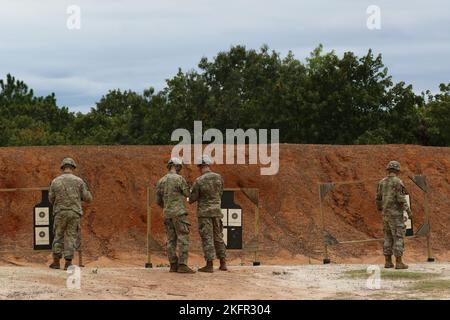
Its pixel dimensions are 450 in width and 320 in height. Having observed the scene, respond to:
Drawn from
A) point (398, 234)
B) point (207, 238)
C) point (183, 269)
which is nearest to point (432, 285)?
point (398, 234)

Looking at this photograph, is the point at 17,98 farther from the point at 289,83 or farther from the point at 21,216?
the point at 21,216

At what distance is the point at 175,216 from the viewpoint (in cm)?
1634

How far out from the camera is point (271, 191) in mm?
28547

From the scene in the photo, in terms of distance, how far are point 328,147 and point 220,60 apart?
24.3 meters

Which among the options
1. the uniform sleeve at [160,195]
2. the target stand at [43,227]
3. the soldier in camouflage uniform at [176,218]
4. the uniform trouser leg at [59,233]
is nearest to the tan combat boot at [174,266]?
the soldier in camouflage uniform at [176,218]

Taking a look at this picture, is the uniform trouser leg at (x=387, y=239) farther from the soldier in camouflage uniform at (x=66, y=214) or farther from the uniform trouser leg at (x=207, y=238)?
the soldier in camouflage uniform at (x=66, y=214)

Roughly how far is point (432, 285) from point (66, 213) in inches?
267

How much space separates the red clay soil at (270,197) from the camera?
84.0ft

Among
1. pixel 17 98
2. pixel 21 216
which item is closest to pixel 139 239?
pixel 21 216

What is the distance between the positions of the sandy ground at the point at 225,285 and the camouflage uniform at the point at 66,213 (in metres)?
0.58

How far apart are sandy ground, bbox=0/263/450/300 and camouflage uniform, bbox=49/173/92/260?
58 centimetres

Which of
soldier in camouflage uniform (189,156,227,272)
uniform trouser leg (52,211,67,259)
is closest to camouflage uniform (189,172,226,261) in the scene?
soldier in camouflage uniform (189,156,227,272)

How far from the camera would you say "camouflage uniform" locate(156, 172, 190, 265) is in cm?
1638

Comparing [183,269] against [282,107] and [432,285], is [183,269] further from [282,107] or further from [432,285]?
[282,107]
